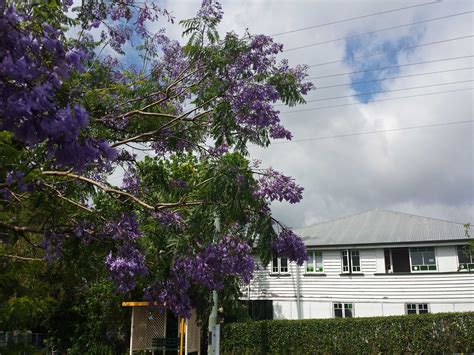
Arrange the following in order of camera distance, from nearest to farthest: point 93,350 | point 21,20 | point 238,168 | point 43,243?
1. point 21,20
2. point 238,168
3. point 43,243
4. point 93,350

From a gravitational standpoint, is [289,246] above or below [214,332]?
above

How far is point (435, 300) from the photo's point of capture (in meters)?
20.7

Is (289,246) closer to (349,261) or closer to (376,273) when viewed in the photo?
(376,273)

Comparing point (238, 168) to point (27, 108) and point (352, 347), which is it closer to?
point (27, 108)

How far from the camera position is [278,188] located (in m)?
5.74

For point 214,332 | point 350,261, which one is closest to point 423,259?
point 350,261

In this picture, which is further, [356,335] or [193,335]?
[356,335]

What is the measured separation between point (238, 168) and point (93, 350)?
13.2 m

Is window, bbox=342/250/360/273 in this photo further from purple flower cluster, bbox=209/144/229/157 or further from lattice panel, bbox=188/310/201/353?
purple flower cluster, bbox=209/144/229/157

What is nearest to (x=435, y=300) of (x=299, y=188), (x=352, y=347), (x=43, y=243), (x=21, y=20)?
(x=352, y=347)

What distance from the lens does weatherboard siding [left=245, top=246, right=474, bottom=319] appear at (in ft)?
67.3

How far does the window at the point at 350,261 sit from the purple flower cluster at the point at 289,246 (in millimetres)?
18130

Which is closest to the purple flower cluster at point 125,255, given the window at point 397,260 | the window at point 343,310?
the window at point 397,260

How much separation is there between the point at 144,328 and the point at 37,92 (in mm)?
14417
